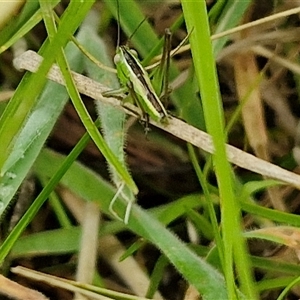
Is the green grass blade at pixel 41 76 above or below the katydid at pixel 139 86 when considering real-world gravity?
below

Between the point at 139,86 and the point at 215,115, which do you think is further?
the point at 139,86

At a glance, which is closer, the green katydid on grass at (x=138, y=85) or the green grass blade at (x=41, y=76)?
the green grass blade at (x=41, y=76)

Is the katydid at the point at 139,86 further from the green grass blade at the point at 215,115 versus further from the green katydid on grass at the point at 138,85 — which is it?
the green grass blade at the point at 215,115

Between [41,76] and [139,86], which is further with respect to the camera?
[139,86]

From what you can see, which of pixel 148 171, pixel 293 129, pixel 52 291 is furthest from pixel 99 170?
pixel 293 129

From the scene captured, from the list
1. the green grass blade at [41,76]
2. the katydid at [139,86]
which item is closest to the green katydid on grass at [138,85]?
the katydid at [139,86]

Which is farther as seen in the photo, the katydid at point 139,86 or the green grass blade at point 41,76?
the katydid at point 139,86

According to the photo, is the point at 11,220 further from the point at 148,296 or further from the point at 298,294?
the point at 298,294

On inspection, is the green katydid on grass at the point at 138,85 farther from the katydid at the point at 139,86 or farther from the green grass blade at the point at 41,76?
the green grass blade at the point at 41,76

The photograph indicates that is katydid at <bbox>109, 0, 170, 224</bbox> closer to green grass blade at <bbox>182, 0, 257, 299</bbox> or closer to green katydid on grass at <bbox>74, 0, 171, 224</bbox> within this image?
green katydid on grass at <bbox>74, 0, 171, 224</bbox>

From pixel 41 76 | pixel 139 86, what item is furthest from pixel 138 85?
pixel 41 76

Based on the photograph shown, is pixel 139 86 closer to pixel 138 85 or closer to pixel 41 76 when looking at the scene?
pixel 138 85
